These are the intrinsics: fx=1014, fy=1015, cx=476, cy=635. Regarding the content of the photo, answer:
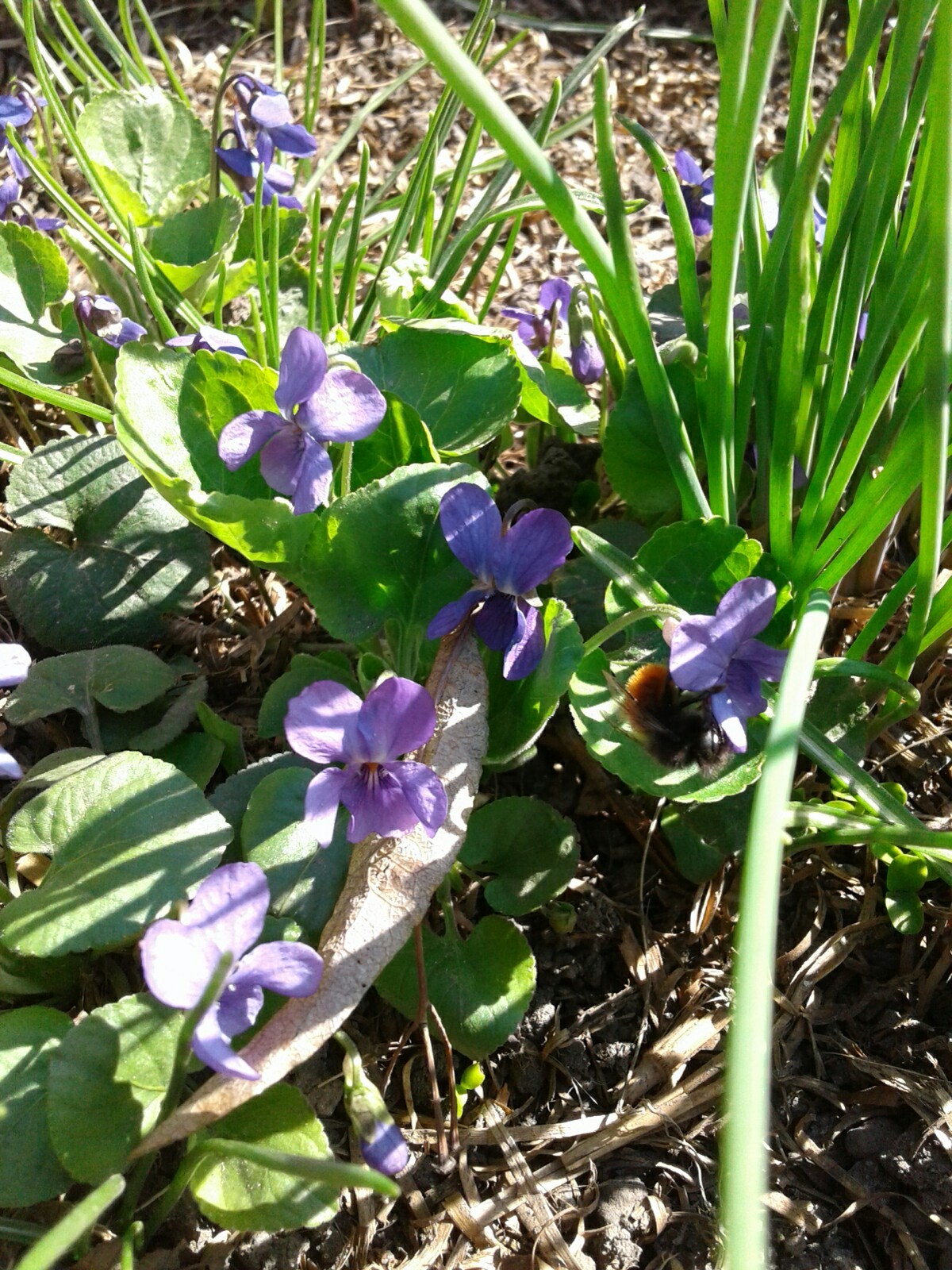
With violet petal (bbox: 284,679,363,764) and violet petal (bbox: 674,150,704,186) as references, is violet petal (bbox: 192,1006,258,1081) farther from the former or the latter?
violet petal (bbox: 674,150,704,186)

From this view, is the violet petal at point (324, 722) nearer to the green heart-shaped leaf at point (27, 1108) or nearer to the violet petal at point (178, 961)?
the violet petal at point (178, 961)

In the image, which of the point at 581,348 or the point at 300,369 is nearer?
the point at 300,369

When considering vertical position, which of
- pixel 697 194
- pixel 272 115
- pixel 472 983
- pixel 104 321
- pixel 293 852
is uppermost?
pixel 272 115

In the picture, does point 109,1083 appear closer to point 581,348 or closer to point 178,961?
point 178,961

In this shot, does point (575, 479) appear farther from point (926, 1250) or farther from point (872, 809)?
point (926, 1250)

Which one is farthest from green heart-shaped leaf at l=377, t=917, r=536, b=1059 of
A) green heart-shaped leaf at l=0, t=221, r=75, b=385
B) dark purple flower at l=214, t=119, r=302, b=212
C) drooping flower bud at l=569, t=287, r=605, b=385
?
dark purple flower at l=214, t=119, r=302, b=212

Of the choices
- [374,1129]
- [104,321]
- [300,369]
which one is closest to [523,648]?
[300,369]
